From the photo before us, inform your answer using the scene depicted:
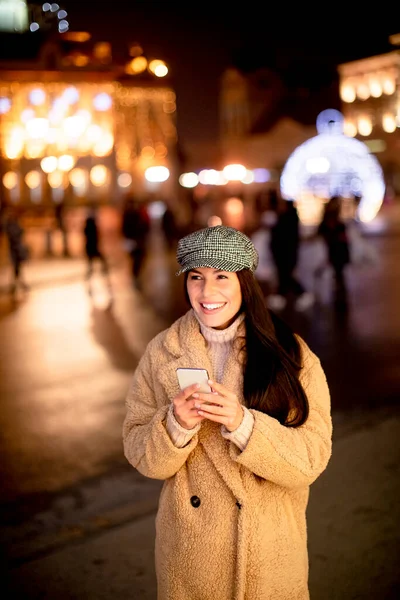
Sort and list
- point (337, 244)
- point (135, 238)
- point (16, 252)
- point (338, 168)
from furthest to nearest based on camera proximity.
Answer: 1. point (338, 168)
2. point (135, 238)
3. point (16, 252)
4. point (337, 244)

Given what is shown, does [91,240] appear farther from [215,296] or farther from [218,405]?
[218,405]

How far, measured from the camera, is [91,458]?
6105 millimetres

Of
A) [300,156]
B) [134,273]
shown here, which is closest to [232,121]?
[300,156]

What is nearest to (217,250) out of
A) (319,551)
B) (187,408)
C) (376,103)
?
(187,408)

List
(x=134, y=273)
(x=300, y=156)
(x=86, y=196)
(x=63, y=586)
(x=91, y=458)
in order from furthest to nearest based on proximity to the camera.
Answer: (x=86, y=196) < (x=300, y=156) < (x=134, y=273) < (x=91, y=458) < (x=63, y=586)

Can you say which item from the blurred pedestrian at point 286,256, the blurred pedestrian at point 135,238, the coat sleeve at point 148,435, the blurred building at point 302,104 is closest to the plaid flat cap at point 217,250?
the coat sleeve at point 148,435

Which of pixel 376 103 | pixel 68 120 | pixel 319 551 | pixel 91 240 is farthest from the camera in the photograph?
pixel 376 103

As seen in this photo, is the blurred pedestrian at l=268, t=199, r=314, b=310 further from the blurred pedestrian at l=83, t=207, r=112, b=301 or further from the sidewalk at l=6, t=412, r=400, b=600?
the sidewalk at l=6, t=412, r=400, b=600

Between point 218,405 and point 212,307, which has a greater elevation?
point 212,307

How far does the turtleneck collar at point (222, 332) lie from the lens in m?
2.48

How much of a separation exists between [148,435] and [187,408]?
0.92 feet

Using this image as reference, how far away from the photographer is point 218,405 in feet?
7.01

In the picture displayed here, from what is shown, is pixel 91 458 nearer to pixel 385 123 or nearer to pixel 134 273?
pixel 134 273

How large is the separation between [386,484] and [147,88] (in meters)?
66.6
